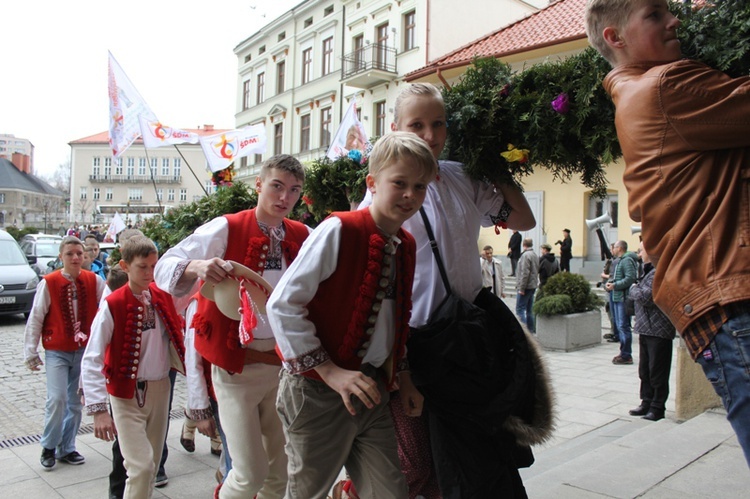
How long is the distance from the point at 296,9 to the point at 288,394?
35088 millimetres

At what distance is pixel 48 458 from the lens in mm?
4855

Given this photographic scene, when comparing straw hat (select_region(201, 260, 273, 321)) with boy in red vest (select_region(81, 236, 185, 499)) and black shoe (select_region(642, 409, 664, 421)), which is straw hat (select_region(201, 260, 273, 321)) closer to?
boy in red vest (select_region(81, 236, 185, 499))

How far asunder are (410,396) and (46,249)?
2037cm

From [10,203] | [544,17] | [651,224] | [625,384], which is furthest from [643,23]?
[10,203]

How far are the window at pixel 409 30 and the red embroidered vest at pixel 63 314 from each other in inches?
934

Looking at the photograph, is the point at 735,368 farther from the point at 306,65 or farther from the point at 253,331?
the point at 306,65

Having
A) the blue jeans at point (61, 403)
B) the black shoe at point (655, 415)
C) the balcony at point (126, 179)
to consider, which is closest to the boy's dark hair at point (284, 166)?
the blue jeans at point (61, 403)

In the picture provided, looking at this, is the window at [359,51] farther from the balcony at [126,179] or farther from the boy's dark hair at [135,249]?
the balcony at [126,179]

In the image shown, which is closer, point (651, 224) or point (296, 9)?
point (651, 224)

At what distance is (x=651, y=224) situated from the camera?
72.3 inches

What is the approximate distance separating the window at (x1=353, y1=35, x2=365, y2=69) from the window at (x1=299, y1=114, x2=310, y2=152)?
534 centimetres

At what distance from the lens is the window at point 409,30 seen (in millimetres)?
26844

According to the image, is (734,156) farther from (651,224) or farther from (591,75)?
(591,75)

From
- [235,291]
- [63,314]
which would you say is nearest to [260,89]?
[63,314]
